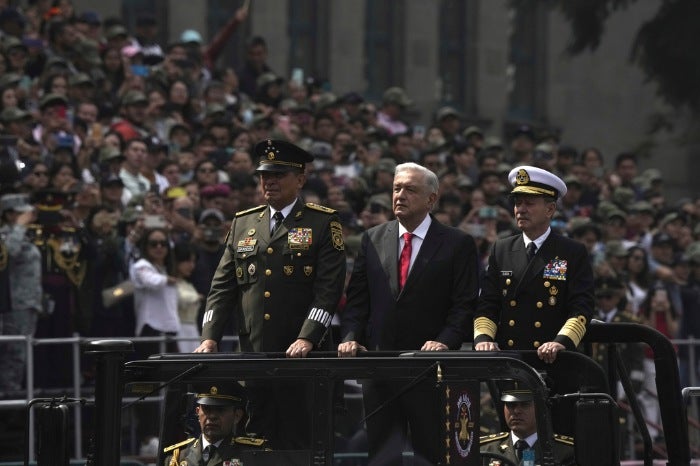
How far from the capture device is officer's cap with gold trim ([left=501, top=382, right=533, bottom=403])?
790 centimetres

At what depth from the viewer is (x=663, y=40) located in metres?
29.4

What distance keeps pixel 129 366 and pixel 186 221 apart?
782 cm

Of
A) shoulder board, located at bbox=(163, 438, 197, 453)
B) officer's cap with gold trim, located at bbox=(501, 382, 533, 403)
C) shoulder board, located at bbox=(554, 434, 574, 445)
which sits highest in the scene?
officer's cap with gold trim, located at bbox=(501, 382, 533, 403)

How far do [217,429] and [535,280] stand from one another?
2.18 metres

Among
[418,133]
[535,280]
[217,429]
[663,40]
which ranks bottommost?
[217,429]

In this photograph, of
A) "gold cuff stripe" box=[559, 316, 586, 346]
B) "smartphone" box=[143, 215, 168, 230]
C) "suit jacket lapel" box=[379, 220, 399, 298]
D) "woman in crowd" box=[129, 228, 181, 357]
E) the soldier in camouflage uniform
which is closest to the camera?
"gold cuff stripe" box=[559, 316, 586, 346]

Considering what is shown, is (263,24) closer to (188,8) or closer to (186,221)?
(188,8)

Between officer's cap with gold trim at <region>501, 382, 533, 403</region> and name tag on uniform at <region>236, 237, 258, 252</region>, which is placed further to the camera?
name tag on uniform at <region>236, 237, 258, 252</region>

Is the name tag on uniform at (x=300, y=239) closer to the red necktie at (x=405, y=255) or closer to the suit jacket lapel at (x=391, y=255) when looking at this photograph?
the suit jacket lapel at (x=391, y=255)

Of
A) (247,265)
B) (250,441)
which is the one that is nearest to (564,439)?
(250,441)

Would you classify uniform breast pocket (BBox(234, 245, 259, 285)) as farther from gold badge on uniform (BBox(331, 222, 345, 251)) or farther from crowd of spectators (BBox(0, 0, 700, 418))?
crowd of spectators (BBox(0, 0, 700, 418))

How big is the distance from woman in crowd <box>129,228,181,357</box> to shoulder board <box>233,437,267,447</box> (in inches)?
257

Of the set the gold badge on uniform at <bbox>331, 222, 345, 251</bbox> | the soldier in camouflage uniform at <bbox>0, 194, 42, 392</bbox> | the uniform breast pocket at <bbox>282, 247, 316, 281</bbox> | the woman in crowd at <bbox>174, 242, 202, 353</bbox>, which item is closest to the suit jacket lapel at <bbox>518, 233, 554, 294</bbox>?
the gold badge on uniform at <bbox>331, 222, 345, 251</bbox>

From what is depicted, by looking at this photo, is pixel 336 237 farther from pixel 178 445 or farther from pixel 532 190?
pixel 178 445
